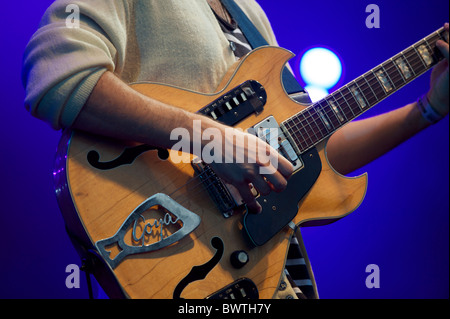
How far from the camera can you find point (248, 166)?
903 millimetres

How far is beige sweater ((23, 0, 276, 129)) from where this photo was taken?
0.85 m

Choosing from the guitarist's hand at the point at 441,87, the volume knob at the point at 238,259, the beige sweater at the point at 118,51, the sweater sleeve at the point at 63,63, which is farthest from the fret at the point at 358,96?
the sweater sleeve at the point at 63,63

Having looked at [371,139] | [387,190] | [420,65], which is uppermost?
[420,65]

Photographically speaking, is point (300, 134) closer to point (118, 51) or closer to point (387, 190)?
point (118, 51)

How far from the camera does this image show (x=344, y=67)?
209 cm

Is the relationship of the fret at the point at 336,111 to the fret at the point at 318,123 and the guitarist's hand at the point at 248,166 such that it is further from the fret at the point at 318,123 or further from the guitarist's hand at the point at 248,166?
the guitarist's hand at the point at 248,166

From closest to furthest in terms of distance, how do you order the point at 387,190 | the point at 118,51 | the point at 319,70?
the point at 118,51
the point at 319,70
the point at 387,190

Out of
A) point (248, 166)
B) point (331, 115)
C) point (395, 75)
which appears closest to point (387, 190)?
point (395, 75)

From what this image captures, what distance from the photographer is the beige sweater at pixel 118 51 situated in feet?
2.80

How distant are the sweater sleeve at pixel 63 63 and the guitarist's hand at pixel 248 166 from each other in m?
0.30

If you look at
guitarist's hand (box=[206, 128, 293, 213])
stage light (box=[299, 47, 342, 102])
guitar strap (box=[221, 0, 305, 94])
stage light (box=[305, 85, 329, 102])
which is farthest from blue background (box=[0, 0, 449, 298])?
guitarist's hand (box=[206, 128, 293, 213])

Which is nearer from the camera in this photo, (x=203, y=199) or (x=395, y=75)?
(x=203, y=199)

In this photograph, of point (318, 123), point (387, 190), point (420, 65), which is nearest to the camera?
point (318, 123)

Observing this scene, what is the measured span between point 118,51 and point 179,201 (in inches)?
14.3
